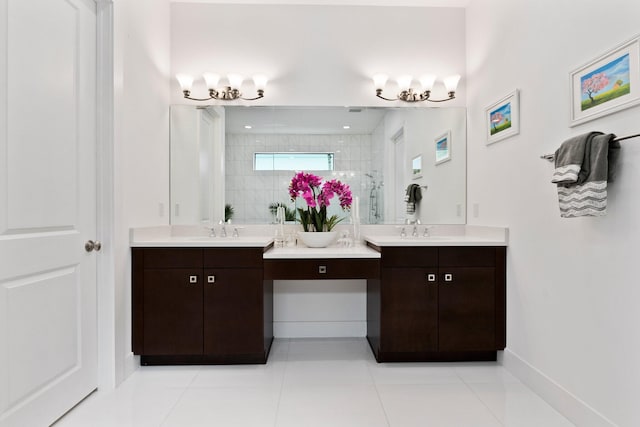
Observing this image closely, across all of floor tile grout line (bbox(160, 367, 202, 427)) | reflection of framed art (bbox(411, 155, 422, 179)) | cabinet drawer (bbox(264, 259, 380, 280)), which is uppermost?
reflection of framed art (bbox(411, 155, 422, 179))

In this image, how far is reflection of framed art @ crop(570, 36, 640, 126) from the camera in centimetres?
145

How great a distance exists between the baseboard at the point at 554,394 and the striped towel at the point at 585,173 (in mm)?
917

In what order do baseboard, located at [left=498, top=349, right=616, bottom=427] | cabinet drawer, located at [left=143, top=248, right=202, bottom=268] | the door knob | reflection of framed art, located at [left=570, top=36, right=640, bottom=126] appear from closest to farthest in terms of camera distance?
reflection of framed art, located at [left=570, top=36, right=640, bottom=126] < baseboard, located at [left=498, top=349, right=616, bottom=427] < the door knob < cabinet drawer, located at [left=143, top=248, right=202, bottom=268]

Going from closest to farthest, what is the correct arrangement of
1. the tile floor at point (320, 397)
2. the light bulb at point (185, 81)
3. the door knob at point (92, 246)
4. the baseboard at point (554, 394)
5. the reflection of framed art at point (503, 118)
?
1. the baseboard at point (554, 394)
2. the tile floor at point (320, 397)
3. the door knob at point (92, 246)
4. the reflection of framed art at point (503, 118)
5. the light bulb at point (185, 81)

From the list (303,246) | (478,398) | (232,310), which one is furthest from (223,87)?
(478,398)

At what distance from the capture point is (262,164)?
3.02m

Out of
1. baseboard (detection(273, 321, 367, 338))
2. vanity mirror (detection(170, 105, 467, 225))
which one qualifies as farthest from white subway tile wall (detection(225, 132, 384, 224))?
baseboard (detection(273, 321, 367, 338))

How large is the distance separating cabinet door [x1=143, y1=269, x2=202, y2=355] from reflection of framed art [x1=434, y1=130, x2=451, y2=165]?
81.3 inches

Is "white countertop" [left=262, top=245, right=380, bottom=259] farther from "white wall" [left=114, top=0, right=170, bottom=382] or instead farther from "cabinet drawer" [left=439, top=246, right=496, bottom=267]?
"white wall" [left=114, top=0, right=170, bottom=382]

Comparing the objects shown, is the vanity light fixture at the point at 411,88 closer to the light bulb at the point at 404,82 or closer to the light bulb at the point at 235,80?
the light bulb at the point at 404,82

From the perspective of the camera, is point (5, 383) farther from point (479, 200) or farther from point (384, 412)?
point (479, 200)

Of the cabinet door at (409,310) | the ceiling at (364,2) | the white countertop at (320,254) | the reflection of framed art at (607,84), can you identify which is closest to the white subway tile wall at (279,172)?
the white countertop at (320,254)

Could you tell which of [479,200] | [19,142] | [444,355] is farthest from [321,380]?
[19,142]

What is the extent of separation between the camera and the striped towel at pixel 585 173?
4.92 feet
